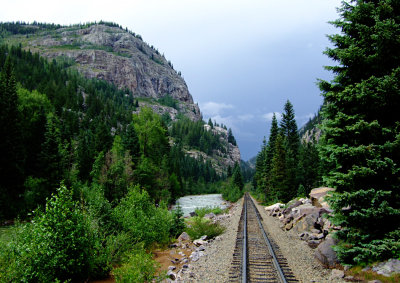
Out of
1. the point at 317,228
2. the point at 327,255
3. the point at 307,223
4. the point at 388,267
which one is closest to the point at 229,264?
the point at 327,255

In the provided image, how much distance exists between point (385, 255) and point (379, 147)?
3.43 m

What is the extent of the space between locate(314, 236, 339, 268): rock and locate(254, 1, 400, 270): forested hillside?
1.76ft

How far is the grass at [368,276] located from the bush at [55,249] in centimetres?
892

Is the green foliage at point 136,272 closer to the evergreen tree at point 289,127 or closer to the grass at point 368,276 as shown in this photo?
the grass at point 368,276

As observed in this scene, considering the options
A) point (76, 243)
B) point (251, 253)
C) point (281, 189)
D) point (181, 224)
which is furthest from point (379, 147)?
point (281, 189)

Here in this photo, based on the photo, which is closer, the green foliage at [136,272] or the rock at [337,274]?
the green foliage at [136,272]

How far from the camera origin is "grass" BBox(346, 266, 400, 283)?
6.71 metres

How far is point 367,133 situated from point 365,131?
0.14 meters

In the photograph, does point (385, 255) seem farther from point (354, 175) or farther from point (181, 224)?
point (181, 224)

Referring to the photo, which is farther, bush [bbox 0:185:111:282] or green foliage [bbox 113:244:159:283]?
green foliage [bbox 113:244:159:283]

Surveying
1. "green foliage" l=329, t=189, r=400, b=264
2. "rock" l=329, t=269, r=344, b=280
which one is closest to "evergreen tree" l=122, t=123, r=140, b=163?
"green foliage" l=329, t=189, r=400, b=264

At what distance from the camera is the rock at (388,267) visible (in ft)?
22.7

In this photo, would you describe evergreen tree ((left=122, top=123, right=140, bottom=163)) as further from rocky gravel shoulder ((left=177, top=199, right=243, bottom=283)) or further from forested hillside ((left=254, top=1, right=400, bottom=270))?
forested hillside ((left=254, top=1, right=400, bottom=270))

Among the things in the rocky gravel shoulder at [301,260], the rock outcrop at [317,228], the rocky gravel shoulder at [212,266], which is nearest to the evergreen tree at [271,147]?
the rock outcrop at [317,228]
